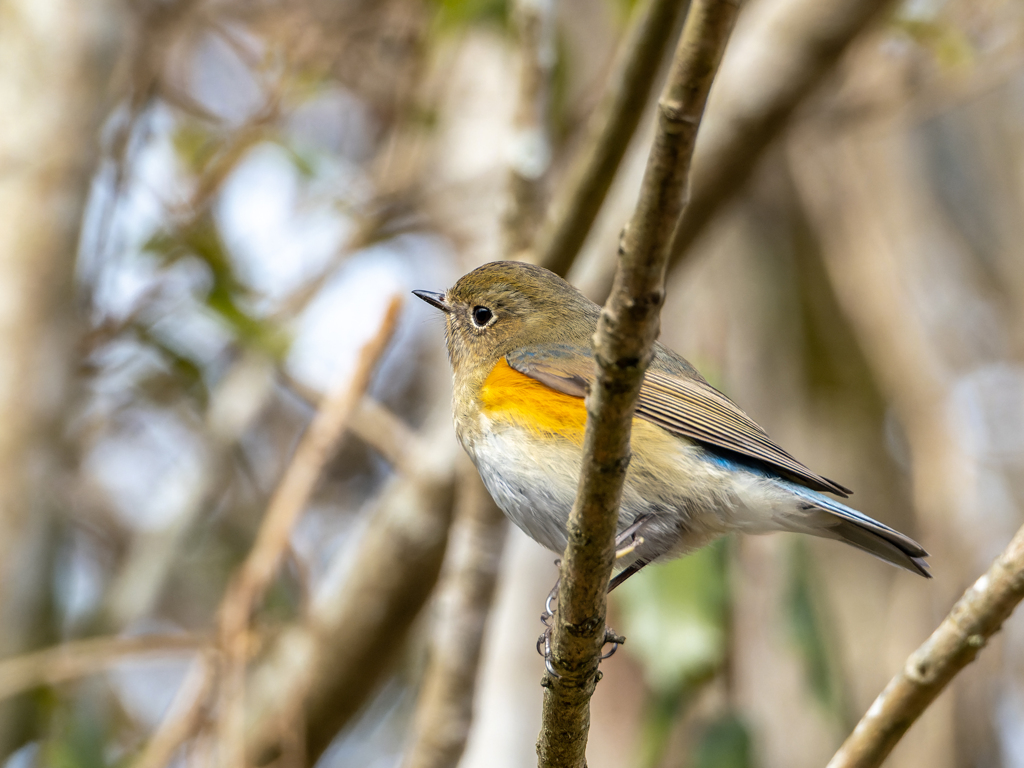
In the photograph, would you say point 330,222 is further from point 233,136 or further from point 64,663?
point 64,663

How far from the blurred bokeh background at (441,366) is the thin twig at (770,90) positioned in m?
0.01

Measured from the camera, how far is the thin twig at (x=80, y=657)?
10.4 feet

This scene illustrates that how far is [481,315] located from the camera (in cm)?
286

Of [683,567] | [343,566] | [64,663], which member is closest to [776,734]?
[683,567]

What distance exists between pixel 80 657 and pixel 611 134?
7.91ft

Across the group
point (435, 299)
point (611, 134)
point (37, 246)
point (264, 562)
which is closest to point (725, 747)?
point (264, 562)

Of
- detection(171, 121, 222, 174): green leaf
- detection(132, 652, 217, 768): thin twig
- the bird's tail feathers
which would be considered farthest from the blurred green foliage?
detection(171, 121, 222, 174): green leaf

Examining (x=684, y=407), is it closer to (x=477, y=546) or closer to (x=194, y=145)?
(x=477, y=546)

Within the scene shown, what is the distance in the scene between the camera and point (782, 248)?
19.4 feet

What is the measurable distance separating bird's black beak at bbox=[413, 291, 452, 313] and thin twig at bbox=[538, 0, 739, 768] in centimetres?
141

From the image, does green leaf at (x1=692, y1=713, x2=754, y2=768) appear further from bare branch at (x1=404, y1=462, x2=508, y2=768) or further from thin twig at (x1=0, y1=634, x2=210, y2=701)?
thin twig at (x1=0, y1=634, x2=210, y2=701)

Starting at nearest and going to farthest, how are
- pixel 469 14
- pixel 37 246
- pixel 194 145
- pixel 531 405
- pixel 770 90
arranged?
pixel 531 405 < pixel 770 90 < pixel 37 246 < pixel 469 14 < pixel 194 145

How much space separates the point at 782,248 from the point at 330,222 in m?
2.85

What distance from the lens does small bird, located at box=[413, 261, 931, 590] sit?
2.27m
